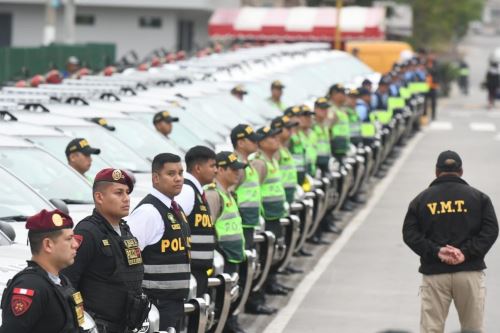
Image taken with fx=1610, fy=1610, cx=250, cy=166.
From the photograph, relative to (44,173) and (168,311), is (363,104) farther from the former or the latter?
(168,311)

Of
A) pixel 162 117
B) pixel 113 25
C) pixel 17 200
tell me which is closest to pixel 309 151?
pixel 162 117

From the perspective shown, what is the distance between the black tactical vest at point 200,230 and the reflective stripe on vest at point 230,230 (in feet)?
2.79

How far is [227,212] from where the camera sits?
1152 centimetres

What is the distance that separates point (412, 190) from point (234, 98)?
19.8ft

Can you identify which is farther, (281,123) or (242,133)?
(281,123)

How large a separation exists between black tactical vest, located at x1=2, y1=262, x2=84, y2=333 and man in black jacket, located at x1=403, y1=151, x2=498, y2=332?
376cm

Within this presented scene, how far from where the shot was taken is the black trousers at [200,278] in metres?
10.8

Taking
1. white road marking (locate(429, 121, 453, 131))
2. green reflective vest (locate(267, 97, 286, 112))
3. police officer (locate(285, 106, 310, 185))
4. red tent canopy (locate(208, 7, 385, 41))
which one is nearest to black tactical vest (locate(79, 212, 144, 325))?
police officer (locate(285, 106, 310, 185))

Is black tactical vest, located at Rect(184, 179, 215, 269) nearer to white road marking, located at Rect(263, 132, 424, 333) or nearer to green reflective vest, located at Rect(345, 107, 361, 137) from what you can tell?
white road marking, located at Rect(263, 132, 424, 333)

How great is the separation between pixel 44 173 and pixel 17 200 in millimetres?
1162

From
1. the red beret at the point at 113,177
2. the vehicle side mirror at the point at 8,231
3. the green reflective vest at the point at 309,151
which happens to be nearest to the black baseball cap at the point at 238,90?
the green reflective vest at the point at 309,151

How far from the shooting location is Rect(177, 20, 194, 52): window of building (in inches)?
2625

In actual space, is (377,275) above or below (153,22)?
below

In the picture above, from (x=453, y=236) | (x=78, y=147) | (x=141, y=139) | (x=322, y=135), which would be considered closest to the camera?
(x=453, y=236)
